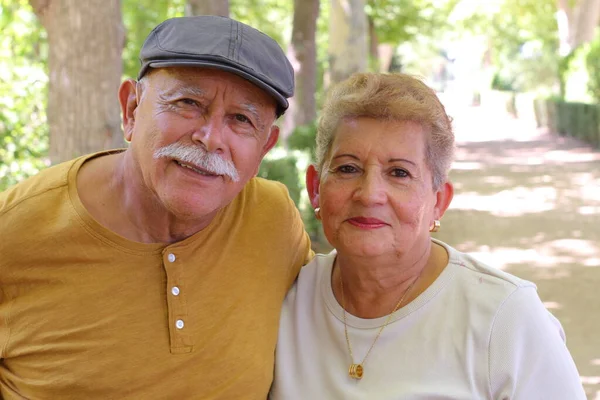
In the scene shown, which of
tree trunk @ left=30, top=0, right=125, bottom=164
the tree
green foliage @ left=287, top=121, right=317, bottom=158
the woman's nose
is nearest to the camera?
the woman's nose

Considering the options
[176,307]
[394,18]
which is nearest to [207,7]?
[176,307]

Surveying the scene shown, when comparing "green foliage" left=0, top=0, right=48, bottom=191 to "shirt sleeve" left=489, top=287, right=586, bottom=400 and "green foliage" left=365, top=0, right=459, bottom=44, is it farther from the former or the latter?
"green foliage" left=365, top=0, right=459, bottom=44

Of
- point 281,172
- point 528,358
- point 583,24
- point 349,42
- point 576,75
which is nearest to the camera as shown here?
point 528,358

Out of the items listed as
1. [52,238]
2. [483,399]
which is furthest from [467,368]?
[52,238]

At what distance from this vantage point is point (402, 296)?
104 inches

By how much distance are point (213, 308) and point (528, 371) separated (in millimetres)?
1036

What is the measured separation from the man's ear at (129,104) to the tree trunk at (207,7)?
5.31 metres

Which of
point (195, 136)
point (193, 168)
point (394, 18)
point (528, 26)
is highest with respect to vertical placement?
point (528, 26)

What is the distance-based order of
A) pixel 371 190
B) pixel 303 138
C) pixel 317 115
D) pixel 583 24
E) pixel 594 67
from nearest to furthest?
pixel 371 190 → pixel 303 138 → pixel 317 115 → pixel 594 67 → pixel 583 24

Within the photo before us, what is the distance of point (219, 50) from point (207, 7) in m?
5.79

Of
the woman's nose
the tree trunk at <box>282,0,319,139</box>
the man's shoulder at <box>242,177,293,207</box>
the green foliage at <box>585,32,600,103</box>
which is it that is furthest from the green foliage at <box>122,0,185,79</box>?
the green foliage at <box>585,32,600,103</box>

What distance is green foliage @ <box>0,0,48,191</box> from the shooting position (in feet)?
21.1

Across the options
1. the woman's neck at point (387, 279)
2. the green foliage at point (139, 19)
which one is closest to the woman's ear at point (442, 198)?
the woman's neck at point (387, 279)

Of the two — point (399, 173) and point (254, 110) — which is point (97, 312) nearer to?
point (254, 110)
